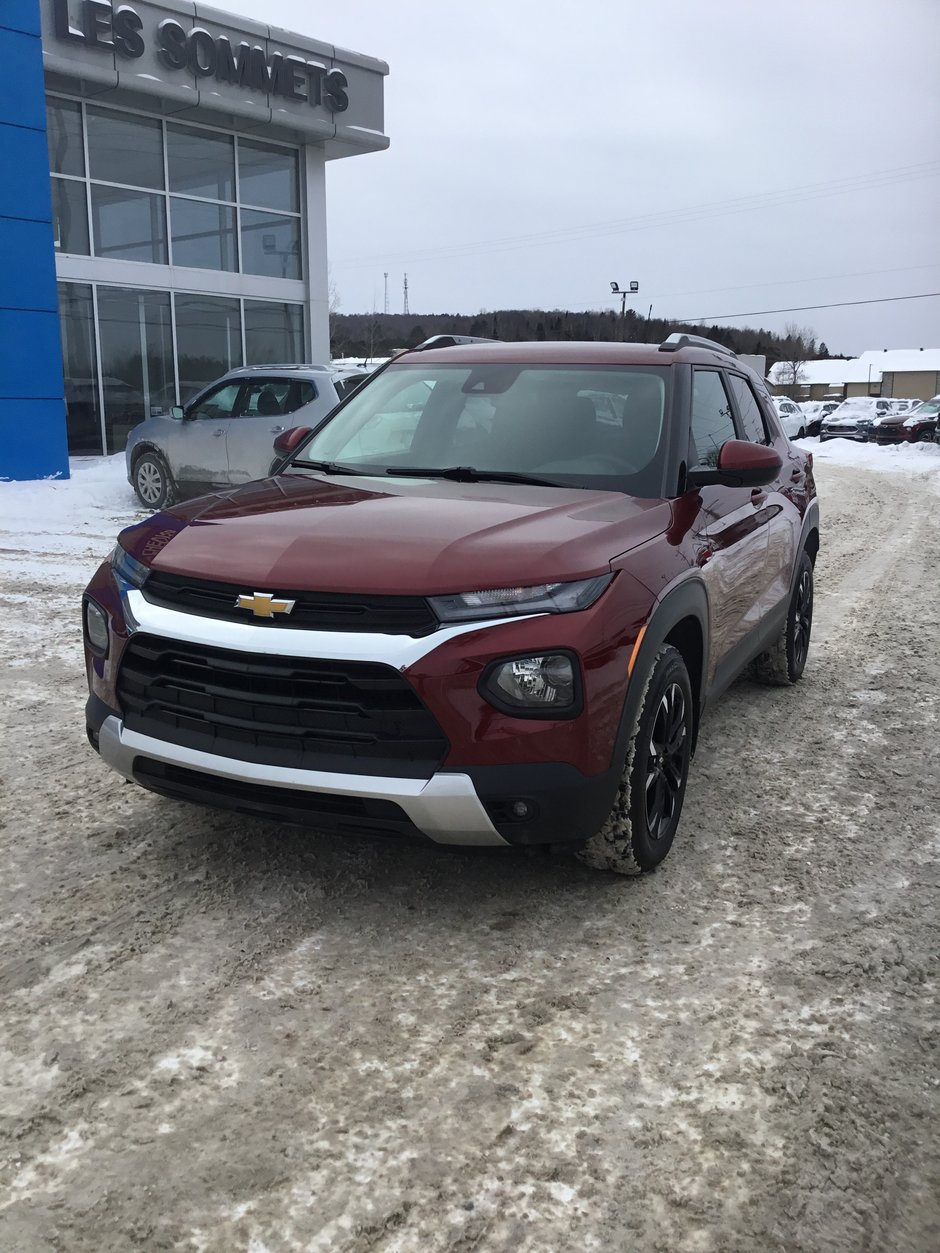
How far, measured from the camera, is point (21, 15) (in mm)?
14250

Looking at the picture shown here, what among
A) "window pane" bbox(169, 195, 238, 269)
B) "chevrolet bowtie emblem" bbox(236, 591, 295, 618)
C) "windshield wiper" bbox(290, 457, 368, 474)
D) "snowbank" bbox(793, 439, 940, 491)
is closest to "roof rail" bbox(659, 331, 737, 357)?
"windshield wiper" bbox(290, 457, 368, 474)

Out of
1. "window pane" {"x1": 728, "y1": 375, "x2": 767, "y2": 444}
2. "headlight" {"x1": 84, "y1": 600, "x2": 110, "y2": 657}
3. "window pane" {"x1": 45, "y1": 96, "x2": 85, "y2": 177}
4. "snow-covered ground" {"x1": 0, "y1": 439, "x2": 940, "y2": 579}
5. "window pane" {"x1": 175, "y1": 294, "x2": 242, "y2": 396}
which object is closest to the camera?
"headlight" {"x1": 84, "y1": 600, "x2": 110, "y2": 657}

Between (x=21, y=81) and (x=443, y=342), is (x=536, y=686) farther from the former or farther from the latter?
(x=21, y=81)

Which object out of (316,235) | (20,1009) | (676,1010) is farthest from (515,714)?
(316,235)

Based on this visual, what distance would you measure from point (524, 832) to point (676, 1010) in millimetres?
602

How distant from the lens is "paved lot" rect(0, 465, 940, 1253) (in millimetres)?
2135

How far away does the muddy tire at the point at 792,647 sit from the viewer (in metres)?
5.80

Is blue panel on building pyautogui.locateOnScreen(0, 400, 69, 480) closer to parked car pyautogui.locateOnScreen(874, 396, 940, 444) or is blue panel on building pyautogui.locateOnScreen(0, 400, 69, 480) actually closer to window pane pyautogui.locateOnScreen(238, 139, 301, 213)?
window pane pyautogui.locateOnScreen(238, 139, 301, 213)

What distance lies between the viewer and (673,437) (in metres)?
4.06

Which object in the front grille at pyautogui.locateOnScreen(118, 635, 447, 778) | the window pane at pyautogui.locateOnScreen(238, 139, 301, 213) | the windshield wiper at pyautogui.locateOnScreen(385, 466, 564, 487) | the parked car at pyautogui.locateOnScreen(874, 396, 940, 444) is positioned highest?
the window pane at pyautogui.locateOnScreen(238, 139, 301, 213)

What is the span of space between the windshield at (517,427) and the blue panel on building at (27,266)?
12.1 metres

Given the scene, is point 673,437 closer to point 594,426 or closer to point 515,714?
point 594,426

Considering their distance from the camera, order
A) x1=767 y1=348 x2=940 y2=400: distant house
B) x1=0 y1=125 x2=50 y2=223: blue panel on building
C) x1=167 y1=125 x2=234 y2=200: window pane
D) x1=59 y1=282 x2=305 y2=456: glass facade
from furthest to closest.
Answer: x1=767 y1=348 x2=940 y2=400: distant house, x1=167 y1=125 x2=234 y2=200: window pane, x1=59 y1=282 x2=305 y2=456: glass facade, x1=0 y1=125 x2=50 y2=223: blue panel on building

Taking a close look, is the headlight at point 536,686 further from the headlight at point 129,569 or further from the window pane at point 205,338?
the window pane at point 205,338
